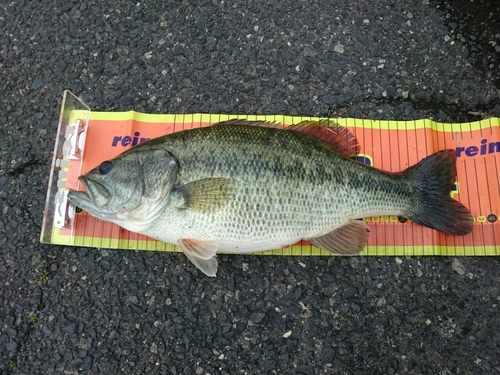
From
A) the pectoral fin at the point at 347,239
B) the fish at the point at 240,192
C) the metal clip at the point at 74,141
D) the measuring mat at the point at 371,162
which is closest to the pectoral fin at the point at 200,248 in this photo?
the fish at the point at 240,192

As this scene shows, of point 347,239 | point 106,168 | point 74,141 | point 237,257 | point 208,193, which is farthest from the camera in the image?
point 74,141

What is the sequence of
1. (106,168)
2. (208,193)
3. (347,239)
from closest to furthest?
1. (208,193)
2. (106,168)
3. (347,239)

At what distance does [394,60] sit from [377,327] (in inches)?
83.2

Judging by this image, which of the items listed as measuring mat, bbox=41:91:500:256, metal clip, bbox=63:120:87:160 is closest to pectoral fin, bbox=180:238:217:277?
measuring mat, bbox=41:91:500:256

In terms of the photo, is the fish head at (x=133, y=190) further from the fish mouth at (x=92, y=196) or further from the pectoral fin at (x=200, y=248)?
the pectoral fin at (x=200, y=248)

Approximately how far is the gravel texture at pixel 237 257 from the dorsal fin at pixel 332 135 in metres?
0.42

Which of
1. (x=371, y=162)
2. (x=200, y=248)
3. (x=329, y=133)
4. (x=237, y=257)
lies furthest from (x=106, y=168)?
(x=371, y=162)

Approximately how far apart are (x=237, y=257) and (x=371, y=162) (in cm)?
125

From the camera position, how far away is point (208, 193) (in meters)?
2.44

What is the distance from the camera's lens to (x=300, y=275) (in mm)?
2836

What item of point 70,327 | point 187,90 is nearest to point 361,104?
point 187,90

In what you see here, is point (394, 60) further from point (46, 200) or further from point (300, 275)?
point (46, 200)

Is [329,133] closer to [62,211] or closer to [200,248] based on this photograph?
[200,248]

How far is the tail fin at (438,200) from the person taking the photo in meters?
2.72
